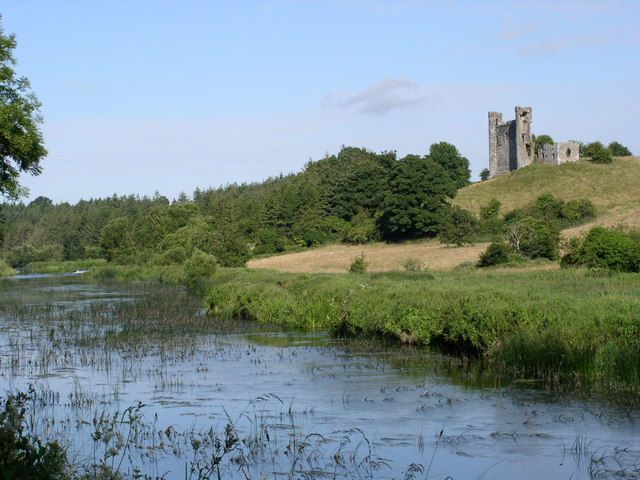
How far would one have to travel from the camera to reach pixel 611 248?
4009cm

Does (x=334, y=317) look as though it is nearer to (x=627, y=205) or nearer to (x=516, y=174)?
(x=627, y=205)

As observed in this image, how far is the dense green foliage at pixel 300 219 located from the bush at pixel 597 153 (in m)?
16.0

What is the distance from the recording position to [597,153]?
100125 mm

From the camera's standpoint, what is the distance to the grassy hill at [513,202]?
6588 cm

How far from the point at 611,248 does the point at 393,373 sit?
73.1 feet

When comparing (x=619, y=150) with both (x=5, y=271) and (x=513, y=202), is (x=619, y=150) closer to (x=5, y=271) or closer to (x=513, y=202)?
(x=513, y=202)

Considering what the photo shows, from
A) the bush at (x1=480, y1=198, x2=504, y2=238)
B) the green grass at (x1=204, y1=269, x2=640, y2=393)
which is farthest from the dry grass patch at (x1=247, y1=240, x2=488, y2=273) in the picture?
the green grass at (x1=204, y1=269, x2=640, y2=393)

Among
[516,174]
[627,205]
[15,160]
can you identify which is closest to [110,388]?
[15,160]

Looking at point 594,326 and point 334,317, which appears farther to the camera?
point 334,317

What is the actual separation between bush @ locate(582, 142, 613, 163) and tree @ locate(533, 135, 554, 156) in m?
7.05

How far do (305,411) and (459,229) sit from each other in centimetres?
5547

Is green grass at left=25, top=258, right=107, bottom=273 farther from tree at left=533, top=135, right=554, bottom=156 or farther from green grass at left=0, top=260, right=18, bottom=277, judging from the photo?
tree at left=533, top=135, right=554, bottom=156

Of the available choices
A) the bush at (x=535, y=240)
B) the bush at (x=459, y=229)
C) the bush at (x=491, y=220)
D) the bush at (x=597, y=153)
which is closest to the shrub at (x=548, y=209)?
the bush at (x=491, y=220)

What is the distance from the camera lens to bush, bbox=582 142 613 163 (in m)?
98.6
